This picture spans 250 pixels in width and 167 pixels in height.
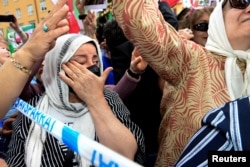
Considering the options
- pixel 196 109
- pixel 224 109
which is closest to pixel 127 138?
pixel 196 109

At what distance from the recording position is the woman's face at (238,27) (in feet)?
3.03

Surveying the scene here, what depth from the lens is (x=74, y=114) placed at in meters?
1.20

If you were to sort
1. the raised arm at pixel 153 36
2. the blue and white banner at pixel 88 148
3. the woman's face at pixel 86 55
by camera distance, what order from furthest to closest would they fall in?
1. the woman's face at pixel 86 55
2. the raised arm at pixel 153 36
3. the blue and white banner at pixel 88 148

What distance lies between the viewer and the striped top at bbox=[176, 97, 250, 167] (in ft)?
1.44

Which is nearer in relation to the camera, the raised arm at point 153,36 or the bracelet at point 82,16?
the raised arm at point 153,36

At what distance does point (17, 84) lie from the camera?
0.94 metres

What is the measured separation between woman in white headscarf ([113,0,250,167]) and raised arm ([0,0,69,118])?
214 millimetres

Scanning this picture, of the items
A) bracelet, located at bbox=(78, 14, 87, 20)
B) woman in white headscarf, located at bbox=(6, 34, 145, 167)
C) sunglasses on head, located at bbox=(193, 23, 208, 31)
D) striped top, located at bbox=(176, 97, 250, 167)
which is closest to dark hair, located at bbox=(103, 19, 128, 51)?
bracelet, located at bbox=(78, 14, 87, 20)

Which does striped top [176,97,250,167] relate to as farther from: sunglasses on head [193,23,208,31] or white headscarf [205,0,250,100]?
sunglasses on head [193,23,208,31]

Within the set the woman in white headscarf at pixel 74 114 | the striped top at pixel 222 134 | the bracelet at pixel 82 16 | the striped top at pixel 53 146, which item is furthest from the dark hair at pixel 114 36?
the striped top at pixel 222 134

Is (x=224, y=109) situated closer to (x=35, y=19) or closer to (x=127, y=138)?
(x=127, y=138)

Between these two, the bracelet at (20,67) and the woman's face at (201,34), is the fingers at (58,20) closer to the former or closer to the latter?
the bracelet at (20,67)

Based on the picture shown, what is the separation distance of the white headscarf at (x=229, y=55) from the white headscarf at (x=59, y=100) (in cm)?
52

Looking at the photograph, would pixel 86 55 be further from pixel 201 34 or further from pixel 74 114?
pixel 201 34
